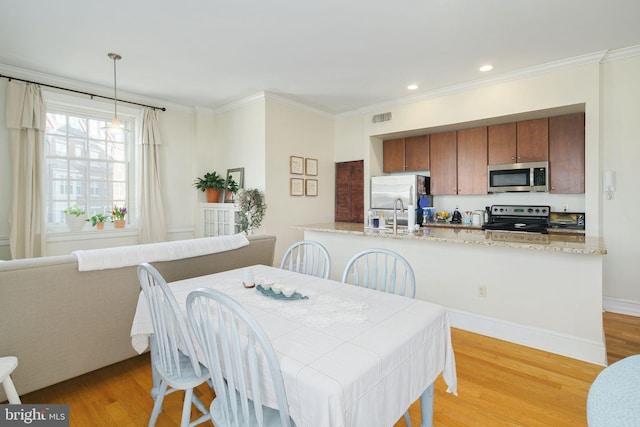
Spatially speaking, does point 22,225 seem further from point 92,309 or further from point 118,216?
point 92,309

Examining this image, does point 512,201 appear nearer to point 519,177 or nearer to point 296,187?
point 519,177

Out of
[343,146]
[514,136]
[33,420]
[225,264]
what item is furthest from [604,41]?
[33,420]

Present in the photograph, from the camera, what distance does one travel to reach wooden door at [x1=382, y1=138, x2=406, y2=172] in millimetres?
5406

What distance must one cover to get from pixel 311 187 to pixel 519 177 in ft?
9.97

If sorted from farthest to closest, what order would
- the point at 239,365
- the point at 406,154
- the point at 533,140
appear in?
the point at 406,154, the point at 533,140, the point at 239,365

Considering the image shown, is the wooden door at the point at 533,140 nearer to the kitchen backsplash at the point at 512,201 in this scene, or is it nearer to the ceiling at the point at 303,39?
the kitchen backsplash at the point at 512,201

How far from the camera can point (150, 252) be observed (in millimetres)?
2289

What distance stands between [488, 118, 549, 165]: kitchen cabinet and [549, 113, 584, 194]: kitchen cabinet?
3.2 inches

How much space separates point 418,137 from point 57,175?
17.0ft

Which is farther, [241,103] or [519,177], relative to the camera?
[241,103]

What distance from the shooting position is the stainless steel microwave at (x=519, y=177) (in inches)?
162

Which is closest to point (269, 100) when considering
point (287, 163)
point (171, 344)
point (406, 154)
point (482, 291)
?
point (287, 163)

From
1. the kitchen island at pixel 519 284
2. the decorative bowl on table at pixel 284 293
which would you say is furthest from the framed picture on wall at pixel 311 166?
the decorative bowl on table at pixel 284 293

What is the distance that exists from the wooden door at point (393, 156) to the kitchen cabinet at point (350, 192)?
407 millimetres
